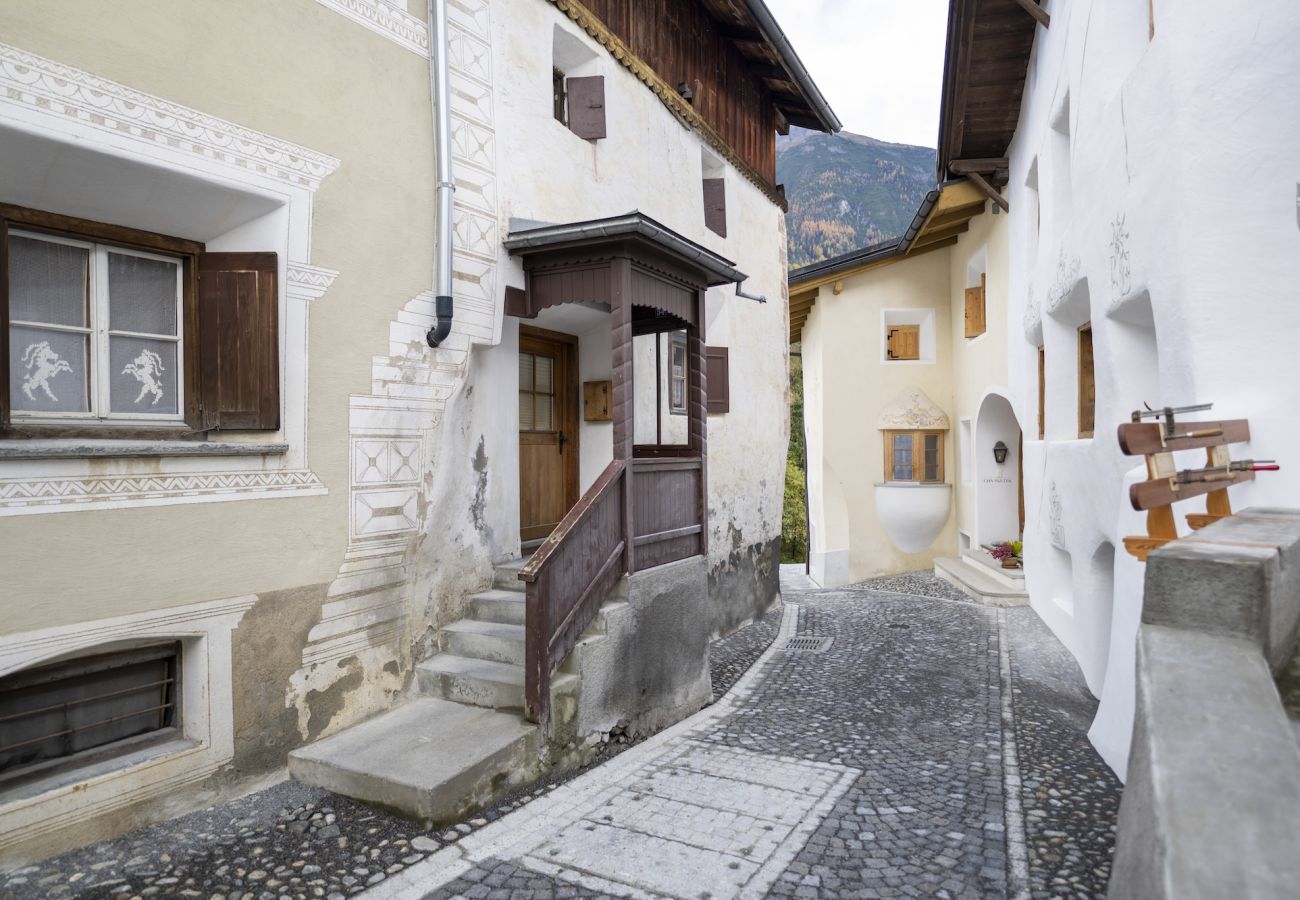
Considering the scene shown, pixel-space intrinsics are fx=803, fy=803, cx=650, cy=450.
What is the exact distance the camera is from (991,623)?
976 cm

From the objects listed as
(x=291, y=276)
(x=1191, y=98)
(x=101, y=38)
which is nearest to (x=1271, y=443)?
(x=1191, y=98)

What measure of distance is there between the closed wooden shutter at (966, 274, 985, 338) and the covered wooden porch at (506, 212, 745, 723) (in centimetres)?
890

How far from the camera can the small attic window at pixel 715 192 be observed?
9.77m

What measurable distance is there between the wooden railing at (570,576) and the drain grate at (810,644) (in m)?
3.80

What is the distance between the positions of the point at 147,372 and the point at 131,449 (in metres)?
0.57

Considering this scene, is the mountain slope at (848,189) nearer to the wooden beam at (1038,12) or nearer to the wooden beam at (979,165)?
the wooden beam at (979,165)

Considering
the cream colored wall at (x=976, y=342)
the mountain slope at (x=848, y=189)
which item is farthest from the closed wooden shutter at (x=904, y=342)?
the mountain slope at (x=848, y=189)

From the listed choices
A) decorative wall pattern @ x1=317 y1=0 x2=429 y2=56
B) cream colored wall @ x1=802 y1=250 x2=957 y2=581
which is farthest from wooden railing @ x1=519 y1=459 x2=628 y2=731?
cream colored wall @ x1=802 y1=250 x2=957 y2=581

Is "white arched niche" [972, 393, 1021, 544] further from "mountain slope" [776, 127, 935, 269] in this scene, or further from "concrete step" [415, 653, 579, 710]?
"mountain slope" [776, 127, 935, 269]

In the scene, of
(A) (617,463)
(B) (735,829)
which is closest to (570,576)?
(A) (617,463)

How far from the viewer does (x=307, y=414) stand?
14.8 ft

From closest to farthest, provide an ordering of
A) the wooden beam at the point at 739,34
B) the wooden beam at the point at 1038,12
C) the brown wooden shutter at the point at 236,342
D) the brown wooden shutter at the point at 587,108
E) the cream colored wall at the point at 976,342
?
the brown wooden shutter at the point at 236,342 → the brown wooden shutter at the point at 587,108 → the wooden beam at the point at 1038,12 → the wooden beam at the point at 739,34 → the cream colored wall at the point at 976,342

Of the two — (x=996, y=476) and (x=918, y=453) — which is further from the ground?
(x=918, y=453)

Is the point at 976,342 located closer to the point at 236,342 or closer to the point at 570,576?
the point at 570,576
